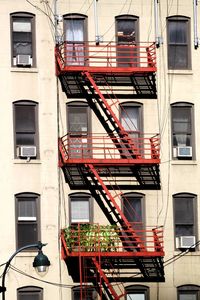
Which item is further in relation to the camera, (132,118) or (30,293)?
(132,118)

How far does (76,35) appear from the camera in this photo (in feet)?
153

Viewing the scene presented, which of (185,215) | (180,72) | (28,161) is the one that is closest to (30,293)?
(28,161)

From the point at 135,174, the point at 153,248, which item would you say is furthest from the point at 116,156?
the point at 153,248

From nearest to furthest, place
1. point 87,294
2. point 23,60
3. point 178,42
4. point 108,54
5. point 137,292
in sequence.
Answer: point 87,294 < point 137,292 < point 23,60 < point 108,54 < point 178,42

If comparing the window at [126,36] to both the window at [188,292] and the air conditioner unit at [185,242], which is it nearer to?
the air conditioner unit at [185,242]

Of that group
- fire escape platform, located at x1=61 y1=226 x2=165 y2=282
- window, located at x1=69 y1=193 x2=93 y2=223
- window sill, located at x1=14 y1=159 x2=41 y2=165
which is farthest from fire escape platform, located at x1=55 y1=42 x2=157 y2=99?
fire escape platform, located at x1=61 y1=226 x2=165 y2=282

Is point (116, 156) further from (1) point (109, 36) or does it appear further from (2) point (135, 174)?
(1) point (109, 36)

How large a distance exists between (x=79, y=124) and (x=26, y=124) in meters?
2.09

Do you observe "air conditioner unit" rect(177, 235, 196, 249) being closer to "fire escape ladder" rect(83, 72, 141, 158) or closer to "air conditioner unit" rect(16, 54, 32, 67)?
"fire escape ladder" rect(83, 72, 141, 158)

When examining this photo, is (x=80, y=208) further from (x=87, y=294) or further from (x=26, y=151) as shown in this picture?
(x=87, y=294)

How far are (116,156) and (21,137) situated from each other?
3.73m

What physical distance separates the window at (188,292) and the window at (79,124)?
246 inches

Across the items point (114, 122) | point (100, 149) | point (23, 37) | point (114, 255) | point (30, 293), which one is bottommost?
point (30, 293)

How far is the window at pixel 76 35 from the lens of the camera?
4647 cm
